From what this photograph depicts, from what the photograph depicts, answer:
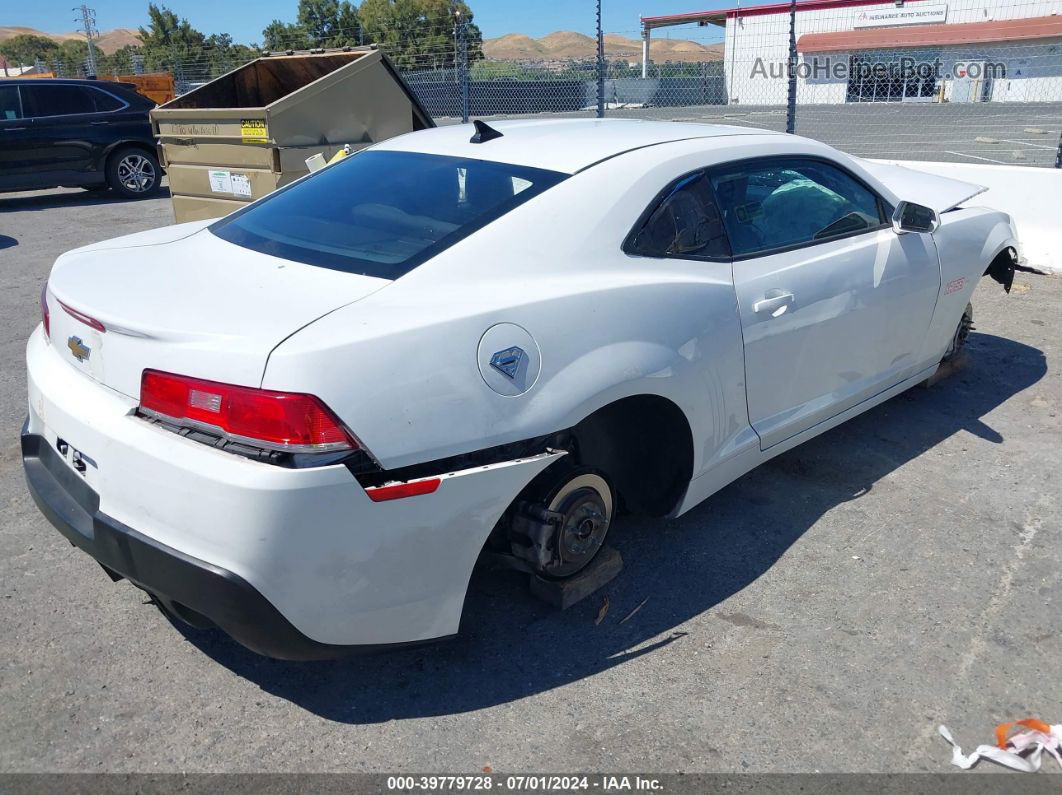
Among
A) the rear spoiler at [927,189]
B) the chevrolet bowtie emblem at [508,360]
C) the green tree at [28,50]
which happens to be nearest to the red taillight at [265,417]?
the chevrolet bowtie emblem at [508,360]

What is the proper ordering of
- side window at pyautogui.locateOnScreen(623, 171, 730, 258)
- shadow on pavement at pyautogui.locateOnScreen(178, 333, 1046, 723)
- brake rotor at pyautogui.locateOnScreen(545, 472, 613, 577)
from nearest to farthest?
shadow on pavement at pyautogui.locateOnScreen(178, 333, 1046, 723)
brake rotor at pyautogui.locateOnScreen(545, 472, 613, 577)
side window at pyautogui.locateOnScreen(623, 171, 730, 258)

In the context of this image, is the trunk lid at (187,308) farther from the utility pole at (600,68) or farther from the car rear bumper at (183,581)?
the utility pole at (600,68)

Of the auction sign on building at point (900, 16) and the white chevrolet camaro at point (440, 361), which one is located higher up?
the auction sign on building at point (900, 16)

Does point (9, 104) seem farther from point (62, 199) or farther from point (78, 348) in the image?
point (78, 348)

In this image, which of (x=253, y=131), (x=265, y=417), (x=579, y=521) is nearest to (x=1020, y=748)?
(x=579, y=521)

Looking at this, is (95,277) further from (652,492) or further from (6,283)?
(6,283)

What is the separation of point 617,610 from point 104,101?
39.2 feet

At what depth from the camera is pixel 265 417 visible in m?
2.18

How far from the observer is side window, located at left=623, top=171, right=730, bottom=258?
3.06m

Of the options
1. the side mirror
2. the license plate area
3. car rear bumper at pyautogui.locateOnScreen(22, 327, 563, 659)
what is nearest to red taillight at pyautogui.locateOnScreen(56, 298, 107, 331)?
car rear bumper at pyautogui.locateOnScreen(22, 327, 563, 659)

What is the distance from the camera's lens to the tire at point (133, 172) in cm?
1247

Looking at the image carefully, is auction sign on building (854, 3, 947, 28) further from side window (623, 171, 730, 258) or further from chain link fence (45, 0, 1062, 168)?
side window (623, 171, 730, 258)

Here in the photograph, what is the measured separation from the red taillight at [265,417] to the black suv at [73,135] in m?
11.5

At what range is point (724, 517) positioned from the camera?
3.75 metres
